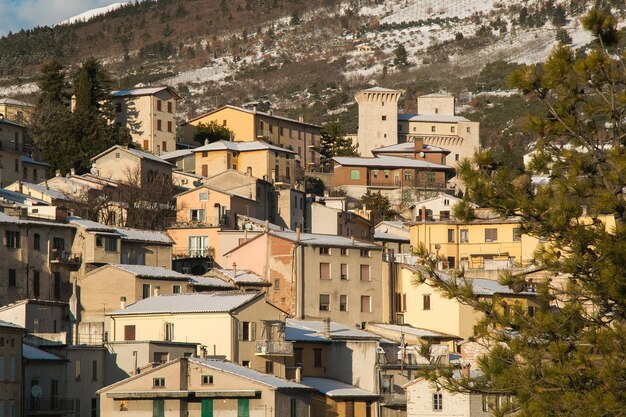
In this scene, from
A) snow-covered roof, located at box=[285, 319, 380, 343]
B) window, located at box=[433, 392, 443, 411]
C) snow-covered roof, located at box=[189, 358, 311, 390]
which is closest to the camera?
snow-covered roof, located at box=[189, 358, 311, 390]

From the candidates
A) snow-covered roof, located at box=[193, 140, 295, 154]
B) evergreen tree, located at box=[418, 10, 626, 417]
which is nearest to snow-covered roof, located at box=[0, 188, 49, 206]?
snow-covered roof, located at box=[193, 140, 295, 154]

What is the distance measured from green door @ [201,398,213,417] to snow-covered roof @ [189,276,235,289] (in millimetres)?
16173

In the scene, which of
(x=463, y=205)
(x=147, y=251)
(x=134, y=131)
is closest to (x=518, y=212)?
(x=463, y=205)

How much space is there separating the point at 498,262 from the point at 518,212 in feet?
224

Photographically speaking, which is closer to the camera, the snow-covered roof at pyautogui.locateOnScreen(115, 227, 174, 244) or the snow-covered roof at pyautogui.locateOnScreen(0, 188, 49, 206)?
the snow-covered roof at pyautogui.locateOnScreen(115, 227, 174, 244)

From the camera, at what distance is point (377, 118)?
17062 centimetres

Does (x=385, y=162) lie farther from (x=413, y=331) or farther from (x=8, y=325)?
(x=8, y=325)

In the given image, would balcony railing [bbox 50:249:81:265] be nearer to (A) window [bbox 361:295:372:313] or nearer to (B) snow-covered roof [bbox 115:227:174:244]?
(B) snow-covered roof [bbox 115:227:174:244]

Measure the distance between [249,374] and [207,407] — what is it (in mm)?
2192

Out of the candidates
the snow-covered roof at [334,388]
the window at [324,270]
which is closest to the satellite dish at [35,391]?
the snow-covered roof at [334,388]

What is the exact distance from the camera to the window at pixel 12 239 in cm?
7538

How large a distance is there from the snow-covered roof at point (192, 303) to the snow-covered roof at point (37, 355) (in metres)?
5.85

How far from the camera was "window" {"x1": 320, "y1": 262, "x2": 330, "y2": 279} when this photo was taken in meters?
82.4

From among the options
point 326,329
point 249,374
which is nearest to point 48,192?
point 326,329
